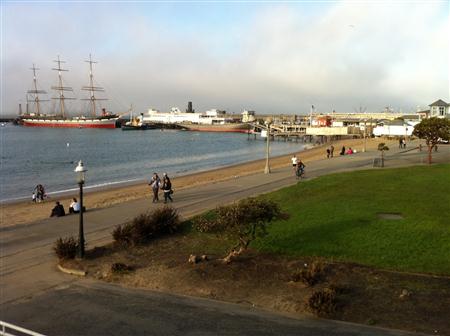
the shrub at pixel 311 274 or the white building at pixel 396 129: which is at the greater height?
the white building at pixel 396 129

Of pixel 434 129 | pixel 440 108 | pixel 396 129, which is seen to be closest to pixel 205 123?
pixel 396 129

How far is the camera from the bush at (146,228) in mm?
13948

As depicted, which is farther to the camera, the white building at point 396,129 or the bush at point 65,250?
the white building at point 396,129

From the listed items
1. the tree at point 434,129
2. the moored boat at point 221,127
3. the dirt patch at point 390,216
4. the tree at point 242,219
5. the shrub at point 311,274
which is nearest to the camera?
the shrub at point 311,274

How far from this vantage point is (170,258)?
492 inches

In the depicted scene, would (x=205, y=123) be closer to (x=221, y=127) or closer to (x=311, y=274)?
(x=221, y=127)

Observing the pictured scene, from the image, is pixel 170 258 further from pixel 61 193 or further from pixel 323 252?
pixel 61 193

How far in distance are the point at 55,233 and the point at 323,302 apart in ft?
36.6

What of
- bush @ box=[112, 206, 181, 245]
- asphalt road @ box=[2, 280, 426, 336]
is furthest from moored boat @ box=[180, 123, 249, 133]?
asphalt road @ box=[2, 280, 426, 336]

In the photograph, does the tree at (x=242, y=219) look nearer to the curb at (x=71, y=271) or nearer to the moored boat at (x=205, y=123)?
the curb at (x=71, y=271)

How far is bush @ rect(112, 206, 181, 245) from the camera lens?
13948 millimetres

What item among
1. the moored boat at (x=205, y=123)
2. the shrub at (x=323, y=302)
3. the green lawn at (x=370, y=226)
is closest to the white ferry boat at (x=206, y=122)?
the moored boat at (x=205, y=123)

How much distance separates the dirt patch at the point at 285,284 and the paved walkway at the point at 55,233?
1.27m

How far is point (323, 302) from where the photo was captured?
891 cm
